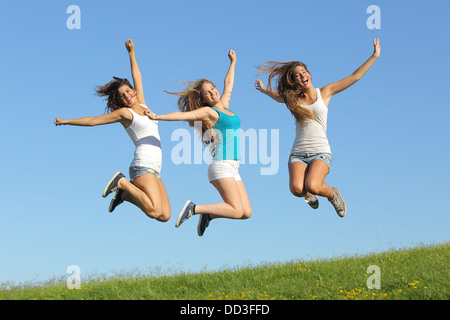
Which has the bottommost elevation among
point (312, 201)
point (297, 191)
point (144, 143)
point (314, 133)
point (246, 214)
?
point (246, 214)

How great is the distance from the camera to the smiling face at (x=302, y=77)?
10586mm

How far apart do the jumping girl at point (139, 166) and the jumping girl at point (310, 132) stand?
2.73 meters

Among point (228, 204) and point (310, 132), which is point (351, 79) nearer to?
point (310, 132)

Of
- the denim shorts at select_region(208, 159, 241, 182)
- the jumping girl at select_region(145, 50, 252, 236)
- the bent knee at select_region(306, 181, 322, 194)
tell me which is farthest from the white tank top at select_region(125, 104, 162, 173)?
the bent knee at select_region(306, 181, 322, 194)

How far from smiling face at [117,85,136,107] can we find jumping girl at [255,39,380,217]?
3.21 meters

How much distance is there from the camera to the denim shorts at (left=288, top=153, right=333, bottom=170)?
10191mm

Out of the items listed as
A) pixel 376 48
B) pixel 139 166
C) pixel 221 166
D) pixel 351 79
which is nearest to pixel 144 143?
pixel 139 166

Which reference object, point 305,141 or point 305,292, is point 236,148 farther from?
point 305,292

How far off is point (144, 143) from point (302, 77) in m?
3.63

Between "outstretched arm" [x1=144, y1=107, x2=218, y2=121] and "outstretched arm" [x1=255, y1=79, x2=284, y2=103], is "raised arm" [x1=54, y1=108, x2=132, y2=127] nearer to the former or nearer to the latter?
"outstretched arm" [x1=144, y1=107, x2=218, y2=121]

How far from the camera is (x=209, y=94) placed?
404 inches

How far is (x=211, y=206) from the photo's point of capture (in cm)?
980

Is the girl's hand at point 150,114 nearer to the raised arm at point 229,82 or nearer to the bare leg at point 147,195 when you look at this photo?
the bare leg at point 147,195
